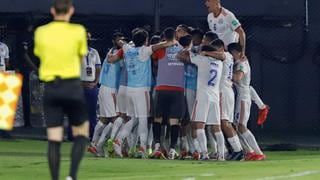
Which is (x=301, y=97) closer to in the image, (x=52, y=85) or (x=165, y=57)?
(x=165, y=57)

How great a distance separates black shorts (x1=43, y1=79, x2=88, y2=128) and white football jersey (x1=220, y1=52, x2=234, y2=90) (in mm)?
5995

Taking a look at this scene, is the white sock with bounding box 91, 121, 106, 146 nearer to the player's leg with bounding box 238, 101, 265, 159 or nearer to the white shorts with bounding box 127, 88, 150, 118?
the white shorts with bounding box 127, 88, 150, 118

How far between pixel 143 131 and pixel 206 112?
1.20m

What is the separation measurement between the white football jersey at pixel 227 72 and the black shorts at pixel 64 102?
19.7 ft

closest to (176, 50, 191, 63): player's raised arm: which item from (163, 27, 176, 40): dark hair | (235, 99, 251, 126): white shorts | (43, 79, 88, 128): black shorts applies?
(163, 27, 176, 40): dark hair

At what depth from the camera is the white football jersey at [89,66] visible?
18.4 meters

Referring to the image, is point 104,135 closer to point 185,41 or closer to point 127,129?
point 127,129

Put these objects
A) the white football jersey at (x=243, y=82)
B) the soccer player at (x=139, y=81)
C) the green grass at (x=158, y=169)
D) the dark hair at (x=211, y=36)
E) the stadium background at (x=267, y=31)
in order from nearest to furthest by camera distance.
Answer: the green grass at (x=158, y=169) → the dark hair at (x=211, y=36) → the white football jersey at (x=243, y=82) → the soccer player at (x=139, y=81) → the stadium background at (x=267, y=31)

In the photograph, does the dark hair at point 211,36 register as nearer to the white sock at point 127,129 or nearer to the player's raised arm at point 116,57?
the player's raised arm at point 116,57

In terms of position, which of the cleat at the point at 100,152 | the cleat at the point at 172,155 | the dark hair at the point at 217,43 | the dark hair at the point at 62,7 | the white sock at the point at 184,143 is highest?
the dark hair at the point at 62,7

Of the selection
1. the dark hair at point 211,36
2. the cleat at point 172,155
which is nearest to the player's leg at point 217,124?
the cleat at point 172,155

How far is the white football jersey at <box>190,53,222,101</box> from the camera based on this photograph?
1593cm

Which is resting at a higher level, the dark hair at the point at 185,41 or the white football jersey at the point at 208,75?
the dark hair at the point at 185,41

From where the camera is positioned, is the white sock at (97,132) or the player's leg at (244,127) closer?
the player's leg at (244,127)
